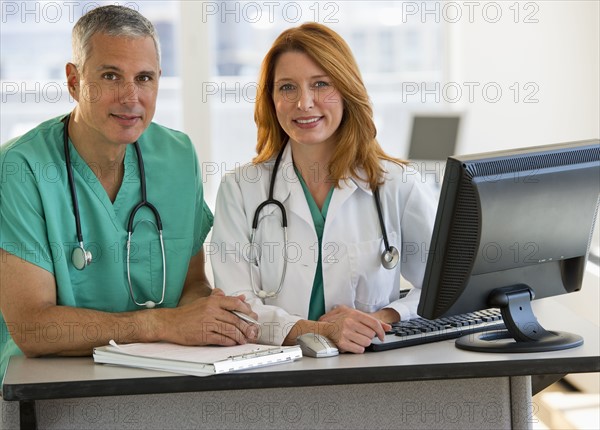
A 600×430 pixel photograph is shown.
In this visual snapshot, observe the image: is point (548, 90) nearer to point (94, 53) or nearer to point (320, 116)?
point (320, 116)

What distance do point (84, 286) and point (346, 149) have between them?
0.70m

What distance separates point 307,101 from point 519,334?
0.75 meters

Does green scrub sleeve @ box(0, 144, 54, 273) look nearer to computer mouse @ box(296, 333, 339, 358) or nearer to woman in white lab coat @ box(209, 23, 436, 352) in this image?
woman in white lab coat @ box(209, 23, 436, 352)

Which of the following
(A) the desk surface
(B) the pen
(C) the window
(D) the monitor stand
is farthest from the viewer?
(C) the window

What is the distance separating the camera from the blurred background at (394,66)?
14.5 feet

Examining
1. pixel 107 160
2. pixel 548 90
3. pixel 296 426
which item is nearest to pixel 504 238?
pixel 296 426

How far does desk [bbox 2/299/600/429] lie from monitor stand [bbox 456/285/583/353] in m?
0.02

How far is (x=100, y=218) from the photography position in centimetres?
Result: 196

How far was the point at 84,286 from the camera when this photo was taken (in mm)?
1947

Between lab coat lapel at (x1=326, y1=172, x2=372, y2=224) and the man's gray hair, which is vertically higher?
the man's gray hair

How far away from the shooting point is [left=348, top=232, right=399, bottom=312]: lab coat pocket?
2068mm

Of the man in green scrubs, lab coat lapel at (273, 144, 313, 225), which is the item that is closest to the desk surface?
the man in green scrubs

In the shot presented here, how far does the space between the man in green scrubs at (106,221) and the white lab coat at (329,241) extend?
102mm

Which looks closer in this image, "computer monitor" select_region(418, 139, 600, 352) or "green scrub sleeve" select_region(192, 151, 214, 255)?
"computer monitor" select_region(418, 139, 600, 352)
